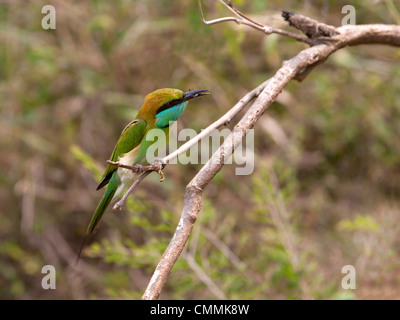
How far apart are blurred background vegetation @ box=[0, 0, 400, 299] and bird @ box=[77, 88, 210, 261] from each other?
46.7 inches

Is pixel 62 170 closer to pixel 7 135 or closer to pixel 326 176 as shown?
pixel 7 135

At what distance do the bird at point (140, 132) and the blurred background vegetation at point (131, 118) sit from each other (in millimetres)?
1186

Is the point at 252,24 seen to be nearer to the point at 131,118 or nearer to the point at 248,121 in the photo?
the point at 248,121

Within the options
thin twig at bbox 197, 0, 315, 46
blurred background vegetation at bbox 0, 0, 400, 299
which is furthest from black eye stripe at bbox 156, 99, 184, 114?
blurred background vegetation at bbox 0, 0, 400, 299

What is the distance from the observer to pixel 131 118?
271 centimetres

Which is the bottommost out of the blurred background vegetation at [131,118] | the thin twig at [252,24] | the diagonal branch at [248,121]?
the diagonal branch at [248,121]

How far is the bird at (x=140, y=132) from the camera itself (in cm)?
140

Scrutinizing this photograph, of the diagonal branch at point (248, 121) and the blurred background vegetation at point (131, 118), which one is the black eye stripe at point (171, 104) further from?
the blurred background vegetation at point (131, 118)

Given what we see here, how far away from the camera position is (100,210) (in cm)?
149

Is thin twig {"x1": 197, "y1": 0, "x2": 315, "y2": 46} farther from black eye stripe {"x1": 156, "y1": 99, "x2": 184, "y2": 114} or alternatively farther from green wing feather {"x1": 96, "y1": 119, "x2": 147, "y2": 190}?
green wing feather {"x1": 96, "y1": 119, "x2": 147, "y2": 190}

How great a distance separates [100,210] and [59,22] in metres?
1.85

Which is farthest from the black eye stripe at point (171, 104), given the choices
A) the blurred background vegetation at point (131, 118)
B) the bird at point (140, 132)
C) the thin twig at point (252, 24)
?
the blurred background vegetation at point (131, 118)

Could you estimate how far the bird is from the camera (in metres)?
1.40
